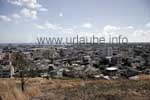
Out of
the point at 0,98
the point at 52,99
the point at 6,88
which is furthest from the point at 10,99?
the point at 52,99

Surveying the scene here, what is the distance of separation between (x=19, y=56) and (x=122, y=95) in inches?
167

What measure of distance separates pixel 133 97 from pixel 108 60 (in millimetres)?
44584

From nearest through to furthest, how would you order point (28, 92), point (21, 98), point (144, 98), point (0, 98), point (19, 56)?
point (0, 98) → point (21, 98) → point (144, 98) → point (28, 92) → point (19, 56)

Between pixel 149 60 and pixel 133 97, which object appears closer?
pixel 133 97

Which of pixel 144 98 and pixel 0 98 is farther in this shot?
pixel 144 98

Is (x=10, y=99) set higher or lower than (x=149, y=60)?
higher

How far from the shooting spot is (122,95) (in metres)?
6.59

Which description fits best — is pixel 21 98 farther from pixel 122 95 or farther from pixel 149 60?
pixel 149 60

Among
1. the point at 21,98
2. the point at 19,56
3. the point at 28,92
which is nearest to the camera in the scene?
the point at 21,98

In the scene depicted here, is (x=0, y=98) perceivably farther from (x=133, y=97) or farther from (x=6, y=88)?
(x=133, y=97)

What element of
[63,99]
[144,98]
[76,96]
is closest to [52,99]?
[63,99]

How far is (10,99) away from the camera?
17.1 feet

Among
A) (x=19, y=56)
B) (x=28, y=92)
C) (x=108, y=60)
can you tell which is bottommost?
(x=108, y=60)

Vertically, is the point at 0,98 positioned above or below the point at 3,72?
above
